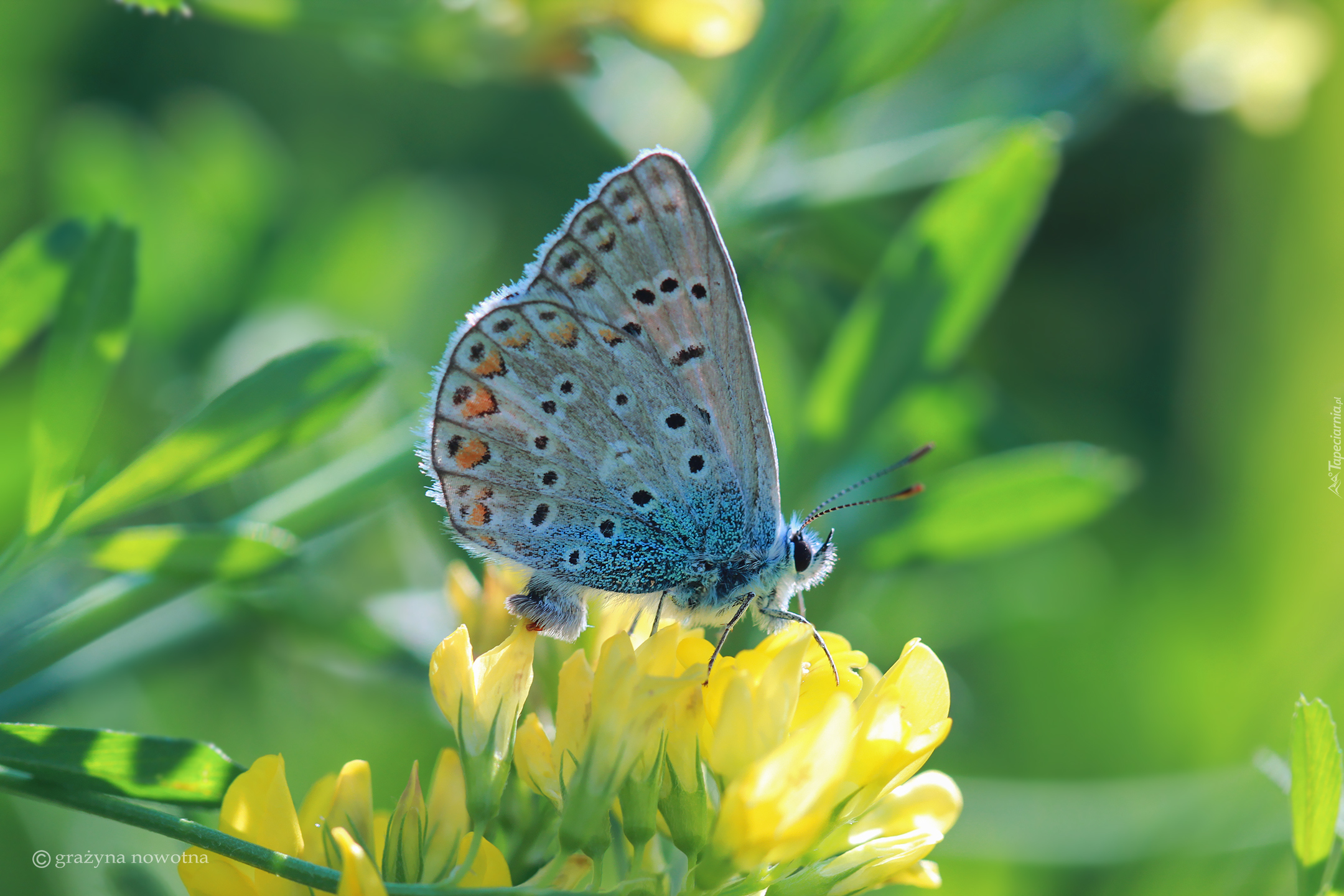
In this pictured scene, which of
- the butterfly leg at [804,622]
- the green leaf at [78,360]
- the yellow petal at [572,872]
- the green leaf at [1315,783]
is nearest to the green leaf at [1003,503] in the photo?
the butterfly leg at [804,622]

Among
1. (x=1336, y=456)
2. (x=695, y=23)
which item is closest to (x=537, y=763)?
(x=695, y=23)

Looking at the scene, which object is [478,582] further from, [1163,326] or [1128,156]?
[1128,156]

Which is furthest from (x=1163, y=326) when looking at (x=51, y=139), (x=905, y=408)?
(x=51, y=139)

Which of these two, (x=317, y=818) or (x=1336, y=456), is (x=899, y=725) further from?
(x=1336, y=456)

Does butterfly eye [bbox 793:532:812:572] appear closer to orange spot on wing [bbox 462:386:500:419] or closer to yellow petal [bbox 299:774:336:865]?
orange spot on wing [bbox 462:386:500:419]

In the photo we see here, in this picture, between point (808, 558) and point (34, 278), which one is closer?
point (34, 278)

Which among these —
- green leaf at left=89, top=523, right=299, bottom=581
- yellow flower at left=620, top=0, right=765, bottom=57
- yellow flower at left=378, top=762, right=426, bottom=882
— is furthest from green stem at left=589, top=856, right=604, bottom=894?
yellow flower at left=620, top=0, right=765, bottom=57
